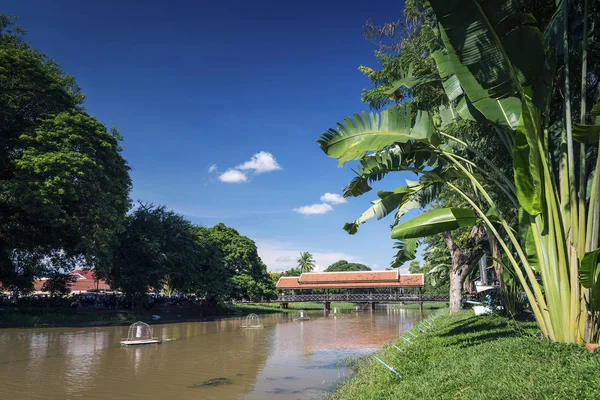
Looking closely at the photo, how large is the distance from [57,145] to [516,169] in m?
20.6

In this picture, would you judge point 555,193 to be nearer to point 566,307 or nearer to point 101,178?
point 566,307

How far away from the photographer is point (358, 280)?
43344 mm

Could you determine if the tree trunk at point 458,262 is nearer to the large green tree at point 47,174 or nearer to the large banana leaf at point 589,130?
the large banana leaf at point 589,130

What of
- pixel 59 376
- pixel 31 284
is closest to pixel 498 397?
pixel 59 376

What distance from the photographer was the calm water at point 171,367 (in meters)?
8.14

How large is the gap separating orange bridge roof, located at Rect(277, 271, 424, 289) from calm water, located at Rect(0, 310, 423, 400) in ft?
81.8

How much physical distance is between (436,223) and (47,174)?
18885 millimetres

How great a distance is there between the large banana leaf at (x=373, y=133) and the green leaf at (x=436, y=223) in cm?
108

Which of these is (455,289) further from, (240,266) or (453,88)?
(240,266)

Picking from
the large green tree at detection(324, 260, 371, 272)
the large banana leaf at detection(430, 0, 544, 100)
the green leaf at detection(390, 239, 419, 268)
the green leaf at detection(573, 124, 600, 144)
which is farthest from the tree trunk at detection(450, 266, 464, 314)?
the large green tree at detection(324, 260, 371, 272)

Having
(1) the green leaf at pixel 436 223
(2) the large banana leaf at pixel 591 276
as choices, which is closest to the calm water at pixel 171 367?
(1) the green leaf at pixel 436 223

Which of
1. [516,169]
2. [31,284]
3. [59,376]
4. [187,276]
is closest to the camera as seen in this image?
[516,169]

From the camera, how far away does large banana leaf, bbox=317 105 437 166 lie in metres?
6.08

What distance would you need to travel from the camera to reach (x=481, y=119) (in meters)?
5.84
